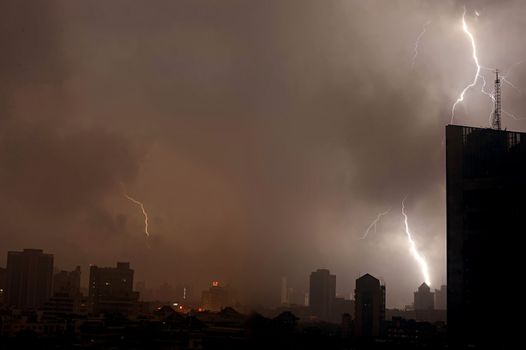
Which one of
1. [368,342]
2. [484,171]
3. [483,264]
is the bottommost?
[368,342]

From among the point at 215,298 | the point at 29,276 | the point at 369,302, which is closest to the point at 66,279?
the point at 29,276

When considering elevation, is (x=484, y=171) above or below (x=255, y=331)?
above

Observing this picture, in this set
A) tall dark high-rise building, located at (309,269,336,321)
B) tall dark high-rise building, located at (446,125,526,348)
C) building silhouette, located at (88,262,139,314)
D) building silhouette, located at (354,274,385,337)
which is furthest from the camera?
tall dark high-rise building, located at (309,269,336,321)

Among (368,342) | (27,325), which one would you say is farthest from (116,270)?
(368,342)

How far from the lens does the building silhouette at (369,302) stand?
8819cm

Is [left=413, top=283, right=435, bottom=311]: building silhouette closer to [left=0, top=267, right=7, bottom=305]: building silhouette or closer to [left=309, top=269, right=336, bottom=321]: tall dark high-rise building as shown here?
[left=309, top=269, right=336, bottom=321]: tall dark high-rise building

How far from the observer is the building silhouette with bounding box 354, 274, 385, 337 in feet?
289

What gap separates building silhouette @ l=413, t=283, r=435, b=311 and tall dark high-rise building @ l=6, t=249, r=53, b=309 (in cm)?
5715

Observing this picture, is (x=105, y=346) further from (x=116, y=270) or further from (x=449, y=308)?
(x=116, y=270)

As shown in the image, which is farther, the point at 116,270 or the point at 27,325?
the point at 116,270

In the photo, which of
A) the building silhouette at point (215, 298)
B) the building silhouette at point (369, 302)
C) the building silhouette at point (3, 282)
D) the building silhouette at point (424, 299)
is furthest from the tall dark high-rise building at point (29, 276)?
the building silhouette at point (424, 299)

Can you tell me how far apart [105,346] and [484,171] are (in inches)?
1034

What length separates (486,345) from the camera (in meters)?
45.8

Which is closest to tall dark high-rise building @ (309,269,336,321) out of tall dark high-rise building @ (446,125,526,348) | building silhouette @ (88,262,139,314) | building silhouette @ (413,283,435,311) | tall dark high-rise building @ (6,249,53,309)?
building silhouette @ (413,283,435,311)
